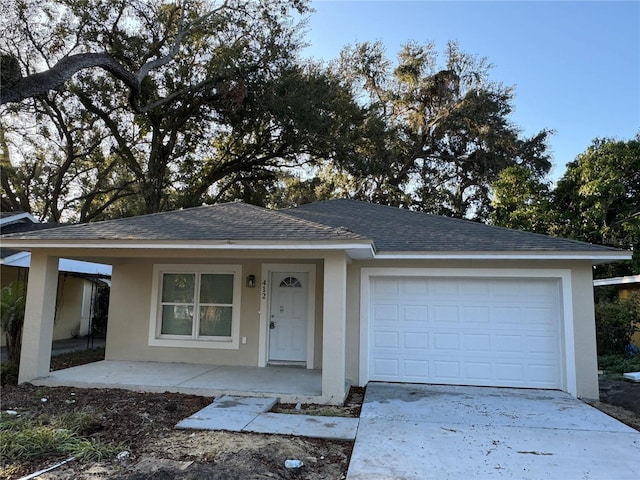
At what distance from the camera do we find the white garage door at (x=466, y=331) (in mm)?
8164

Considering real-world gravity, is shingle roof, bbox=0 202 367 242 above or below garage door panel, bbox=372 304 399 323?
above

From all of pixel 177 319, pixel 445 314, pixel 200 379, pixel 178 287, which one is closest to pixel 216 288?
pixel 178 287

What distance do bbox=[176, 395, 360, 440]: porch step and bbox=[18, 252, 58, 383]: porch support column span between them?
369 centimetres

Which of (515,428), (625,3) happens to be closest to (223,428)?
(515,428)

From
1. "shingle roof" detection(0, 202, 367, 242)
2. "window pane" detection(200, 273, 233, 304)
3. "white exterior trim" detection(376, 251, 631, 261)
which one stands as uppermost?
"shingle roof" detection(0, 202, 367, 242)

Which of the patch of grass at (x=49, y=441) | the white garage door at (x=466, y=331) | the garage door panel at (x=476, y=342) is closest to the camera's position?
the patch of grass at (x=49, y=441)

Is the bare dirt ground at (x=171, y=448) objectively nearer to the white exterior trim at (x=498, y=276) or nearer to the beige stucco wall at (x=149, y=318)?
the beige stucco wall at (x=149, y=318)

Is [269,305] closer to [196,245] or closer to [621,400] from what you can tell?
[196,245]

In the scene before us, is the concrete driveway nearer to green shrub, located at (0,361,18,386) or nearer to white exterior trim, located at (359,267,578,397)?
white exterior trim, located at (359,267,578,397)

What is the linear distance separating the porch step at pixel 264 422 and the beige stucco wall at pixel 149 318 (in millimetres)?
3010

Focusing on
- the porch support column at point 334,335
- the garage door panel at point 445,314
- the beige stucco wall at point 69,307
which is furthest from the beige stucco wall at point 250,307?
the beige stucco wall at point 69,307

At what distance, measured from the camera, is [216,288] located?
9820mm

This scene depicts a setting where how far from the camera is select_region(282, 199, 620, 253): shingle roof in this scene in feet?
26.2

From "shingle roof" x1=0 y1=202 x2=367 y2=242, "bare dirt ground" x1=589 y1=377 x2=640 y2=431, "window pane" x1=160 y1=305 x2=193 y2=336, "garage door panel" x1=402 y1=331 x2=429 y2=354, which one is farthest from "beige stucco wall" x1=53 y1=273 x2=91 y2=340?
"bare dirt ground" x1=589 y1=377 x2=640 y2=431
